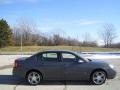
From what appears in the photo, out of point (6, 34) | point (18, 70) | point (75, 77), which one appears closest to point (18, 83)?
point (18, 70)

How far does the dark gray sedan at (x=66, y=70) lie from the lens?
13.5 meters

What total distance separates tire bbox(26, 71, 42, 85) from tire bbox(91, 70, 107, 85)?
2.28 m

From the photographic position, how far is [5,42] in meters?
86.8

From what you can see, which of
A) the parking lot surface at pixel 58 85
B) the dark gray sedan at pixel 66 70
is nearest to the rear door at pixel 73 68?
the dark gray sedan at pixel 66 70

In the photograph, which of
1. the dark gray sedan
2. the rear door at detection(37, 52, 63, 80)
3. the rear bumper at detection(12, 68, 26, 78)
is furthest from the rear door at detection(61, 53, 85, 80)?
the rear bumper at detection(12, 68, 26, 78)

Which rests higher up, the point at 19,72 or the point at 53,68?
the point at 53,68

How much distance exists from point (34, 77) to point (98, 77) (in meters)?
2.74

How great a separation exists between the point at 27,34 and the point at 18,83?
328 ft

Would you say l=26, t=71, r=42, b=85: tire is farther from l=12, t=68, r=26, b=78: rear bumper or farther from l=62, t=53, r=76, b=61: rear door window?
l=62, t=53, r=76, b=61: rear door window

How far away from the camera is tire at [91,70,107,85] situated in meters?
13.4

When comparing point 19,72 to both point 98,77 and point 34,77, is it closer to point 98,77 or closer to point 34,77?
point 34,77

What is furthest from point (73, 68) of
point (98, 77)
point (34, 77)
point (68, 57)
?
point (34, 77)

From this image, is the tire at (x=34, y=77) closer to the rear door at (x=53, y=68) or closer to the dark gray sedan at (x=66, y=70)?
the dark gray sedan at (x=66, y=70)

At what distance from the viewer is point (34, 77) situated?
44.4 ft
